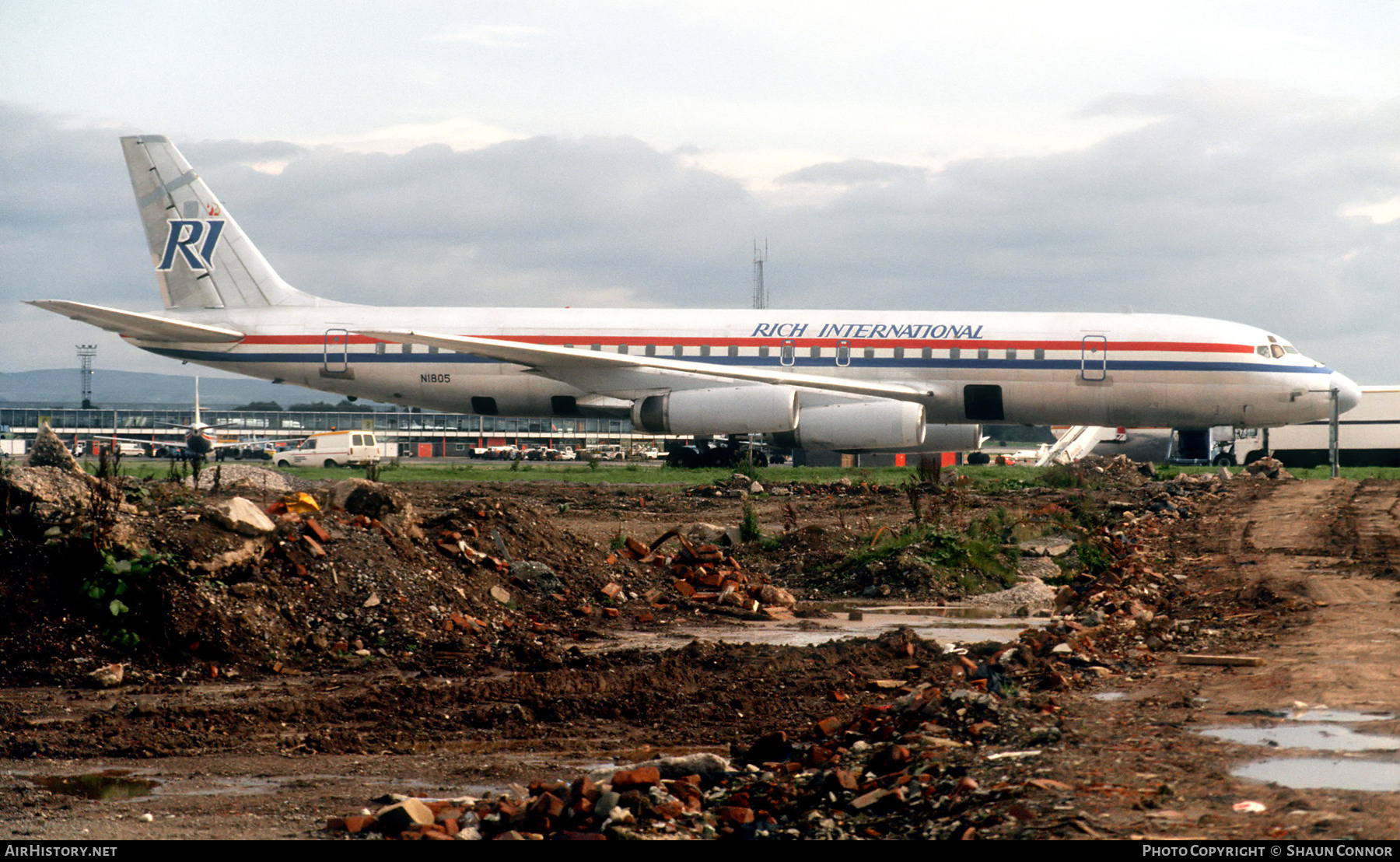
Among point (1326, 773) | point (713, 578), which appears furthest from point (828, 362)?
point (1326, 773)

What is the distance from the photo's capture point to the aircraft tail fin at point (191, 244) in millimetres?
26969

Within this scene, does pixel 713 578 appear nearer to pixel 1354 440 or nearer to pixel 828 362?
pixel 828 362

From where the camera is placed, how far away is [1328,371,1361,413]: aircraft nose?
24484 mm

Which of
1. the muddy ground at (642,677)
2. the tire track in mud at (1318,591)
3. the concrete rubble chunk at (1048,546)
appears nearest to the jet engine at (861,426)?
the tire track in mud at (1318,591)

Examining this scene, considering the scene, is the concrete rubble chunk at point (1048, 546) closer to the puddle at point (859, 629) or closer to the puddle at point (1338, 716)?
the puddle at point (859, 629)

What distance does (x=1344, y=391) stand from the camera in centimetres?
2453

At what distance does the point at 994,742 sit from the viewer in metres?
5.16

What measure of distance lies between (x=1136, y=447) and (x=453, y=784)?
56.3 meters

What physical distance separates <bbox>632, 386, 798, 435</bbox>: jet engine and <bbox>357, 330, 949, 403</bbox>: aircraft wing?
1.83 ft

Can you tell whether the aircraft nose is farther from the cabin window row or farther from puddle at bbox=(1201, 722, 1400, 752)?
puddle at bbox=(1201, 722, 1400, 752)

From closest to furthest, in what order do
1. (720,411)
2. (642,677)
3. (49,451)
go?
(642,677)
(49,451)
(720,411)

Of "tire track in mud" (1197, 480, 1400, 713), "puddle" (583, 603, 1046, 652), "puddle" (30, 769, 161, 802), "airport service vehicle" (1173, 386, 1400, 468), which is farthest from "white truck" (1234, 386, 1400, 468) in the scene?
"puddle" (30, 769, 161, 802)

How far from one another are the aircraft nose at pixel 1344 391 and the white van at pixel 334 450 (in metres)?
33.6

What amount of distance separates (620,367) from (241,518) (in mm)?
15284
